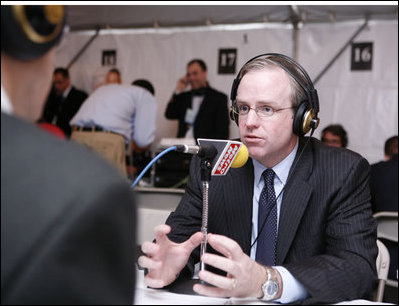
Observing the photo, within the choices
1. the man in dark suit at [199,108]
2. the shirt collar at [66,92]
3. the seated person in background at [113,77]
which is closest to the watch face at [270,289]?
the man in dark suit at [199,108]

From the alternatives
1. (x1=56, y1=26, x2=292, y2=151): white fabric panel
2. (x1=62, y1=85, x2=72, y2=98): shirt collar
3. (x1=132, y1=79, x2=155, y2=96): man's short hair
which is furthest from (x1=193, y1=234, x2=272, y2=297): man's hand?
(x1=62, y1=85, x2=72, y2=98): shirt collar

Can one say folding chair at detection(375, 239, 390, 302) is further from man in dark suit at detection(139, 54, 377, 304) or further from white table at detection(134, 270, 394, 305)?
white table at detection(134, 270, 394, 305)

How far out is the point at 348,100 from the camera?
17.8ft

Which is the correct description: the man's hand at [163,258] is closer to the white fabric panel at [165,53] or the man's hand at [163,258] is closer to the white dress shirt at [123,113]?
the white dress shirt at [123,113]

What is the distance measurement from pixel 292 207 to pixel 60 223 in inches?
47.8

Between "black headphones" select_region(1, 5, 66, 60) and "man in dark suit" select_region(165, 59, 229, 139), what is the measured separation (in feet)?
15.7

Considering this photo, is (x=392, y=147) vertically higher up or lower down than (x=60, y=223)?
higher up

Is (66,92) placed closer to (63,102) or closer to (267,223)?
(63,102)

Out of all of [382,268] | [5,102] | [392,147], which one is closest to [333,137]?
[392,147]

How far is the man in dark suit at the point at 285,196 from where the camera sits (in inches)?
55.9

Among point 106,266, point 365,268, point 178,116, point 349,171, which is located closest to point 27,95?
point 106,266

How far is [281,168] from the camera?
1.67 meters

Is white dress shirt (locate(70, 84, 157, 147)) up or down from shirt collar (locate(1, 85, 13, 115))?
up

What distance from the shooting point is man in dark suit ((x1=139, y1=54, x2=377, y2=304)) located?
4.66ft
